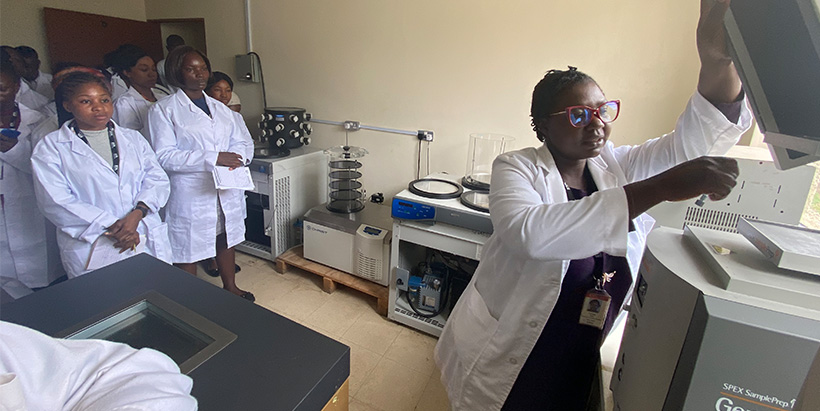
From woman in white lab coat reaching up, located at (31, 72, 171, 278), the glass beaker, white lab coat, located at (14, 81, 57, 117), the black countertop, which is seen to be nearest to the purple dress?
the black countertop

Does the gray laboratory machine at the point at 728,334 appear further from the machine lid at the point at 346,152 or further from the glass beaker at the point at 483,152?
the machine lid at the point at 346,152

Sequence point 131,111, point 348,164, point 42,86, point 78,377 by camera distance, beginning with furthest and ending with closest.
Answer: point 42,86, point 348,164, point 131,111, point 78,377

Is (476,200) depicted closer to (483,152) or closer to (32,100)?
(483,152)

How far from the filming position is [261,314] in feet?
2.45

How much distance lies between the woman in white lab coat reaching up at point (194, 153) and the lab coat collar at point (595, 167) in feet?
5.49

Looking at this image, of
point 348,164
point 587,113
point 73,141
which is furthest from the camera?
point 348,164

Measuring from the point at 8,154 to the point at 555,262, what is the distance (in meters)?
2.60

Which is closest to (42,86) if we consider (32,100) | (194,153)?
(32,100)

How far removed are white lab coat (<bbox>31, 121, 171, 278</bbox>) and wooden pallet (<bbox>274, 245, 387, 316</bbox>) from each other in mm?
928

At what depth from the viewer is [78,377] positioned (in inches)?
17.5

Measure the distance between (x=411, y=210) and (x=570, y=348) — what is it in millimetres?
1104

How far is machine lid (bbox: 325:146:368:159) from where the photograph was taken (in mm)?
2611

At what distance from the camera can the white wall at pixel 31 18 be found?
3.00m

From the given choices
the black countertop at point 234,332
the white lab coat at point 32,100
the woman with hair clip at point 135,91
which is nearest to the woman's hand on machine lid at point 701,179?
the black countertop at point 234,332
